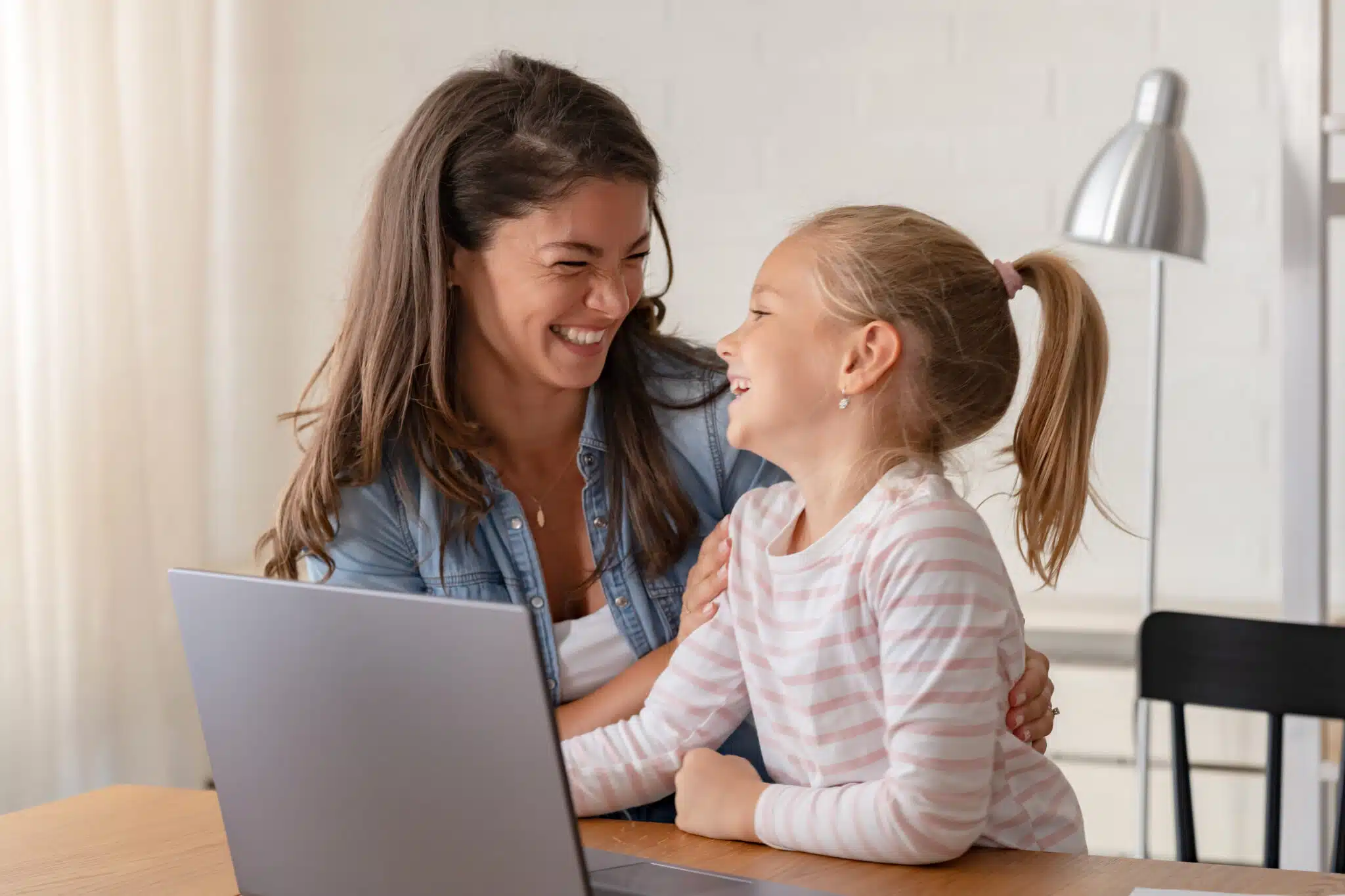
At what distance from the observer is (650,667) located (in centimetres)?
129

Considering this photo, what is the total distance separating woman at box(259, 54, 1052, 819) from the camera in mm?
1321

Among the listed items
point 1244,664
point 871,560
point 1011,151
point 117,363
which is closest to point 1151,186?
point 1011,151

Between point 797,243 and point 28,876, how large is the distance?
740mm

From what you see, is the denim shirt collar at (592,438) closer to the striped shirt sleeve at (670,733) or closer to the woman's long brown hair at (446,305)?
the woman's long brown hair at (446,305)

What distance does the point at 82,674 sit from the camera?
2240mm

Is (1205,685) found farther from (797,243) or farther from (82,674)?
(82,674)

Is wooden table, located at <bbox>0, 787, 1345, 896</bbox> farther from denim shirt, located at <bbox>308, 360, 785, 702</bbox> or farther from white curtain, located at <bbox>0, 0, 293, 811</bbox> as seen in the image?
white curtain, located at <bbox>0, 0, 293, 811</bbox>

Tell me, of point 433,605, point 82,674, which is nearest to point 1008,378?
point 433,605

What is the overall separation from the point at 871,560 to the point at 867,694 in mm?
99

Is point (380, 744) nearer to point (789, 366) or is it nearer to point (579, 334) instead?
point (789, 366)

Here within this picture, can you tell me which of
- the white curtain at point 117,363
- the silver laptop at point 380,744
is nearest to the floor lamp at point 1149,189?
the silver laptop at point 380,744

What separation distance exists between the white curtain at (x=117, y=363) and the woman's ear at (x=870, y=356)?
150 centimetres

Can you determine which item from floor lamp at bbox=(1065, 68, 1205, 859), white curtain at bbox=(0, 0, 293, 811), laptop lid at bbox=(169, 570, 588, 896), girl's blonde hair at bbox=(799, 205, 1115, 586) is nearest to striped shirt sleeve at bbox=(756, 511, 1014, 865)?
girl's blonde hair at bbox=(799, 205, 1115, 586)

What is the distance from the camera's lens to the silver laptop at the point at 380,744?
0.73 meters
